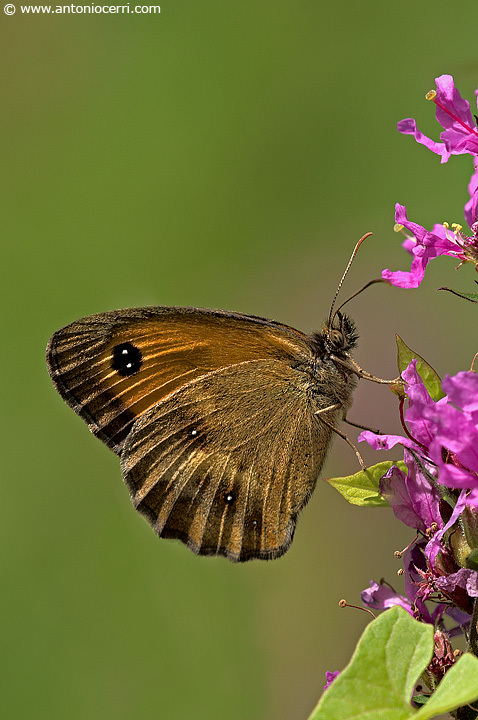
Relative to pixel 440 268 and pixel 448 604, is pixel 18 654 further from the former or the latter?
pixel 448 604

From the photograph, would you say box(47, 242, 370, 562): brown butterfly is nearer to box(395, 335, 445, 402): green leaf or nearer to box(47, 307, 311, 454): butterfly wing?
box(47, 307, 311, 454): butterfly wing

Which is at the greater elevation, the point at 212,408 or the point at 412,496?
the point at 212,408

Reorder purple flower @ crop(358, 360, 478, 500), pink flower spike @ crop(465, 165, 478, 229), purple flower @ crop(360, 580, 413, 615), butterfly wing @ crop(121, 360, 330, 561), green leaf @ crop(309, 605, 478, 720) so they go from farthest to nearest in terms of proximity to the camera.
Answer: butterfly wing @ crop(121, 360, 330, 561) < purple flower @ crop(360, 580, 413, 615) < pink flower spike @ crop(465, 165, 478, 229) < purple flower @ crop(358, 360, 478, 500) < green leaf @ crop(309, 605, 478, 720)

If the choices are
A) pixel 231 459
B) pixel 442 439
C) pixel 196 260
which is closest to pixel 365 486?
pixel 442 439

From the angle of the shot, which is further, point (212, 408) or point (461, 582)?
point (212, 408)

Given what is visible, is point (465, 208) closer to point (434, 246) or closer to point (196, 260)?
point (434, 246)

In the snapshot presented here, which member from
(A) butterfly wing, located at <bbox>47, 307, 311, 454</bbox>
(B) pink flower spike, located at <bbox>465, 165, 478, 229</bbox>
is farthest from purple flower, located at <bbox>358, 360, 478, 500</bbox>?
(A) butterfly wing, located at <bbox>47, 307, 311, 454</bbox>
